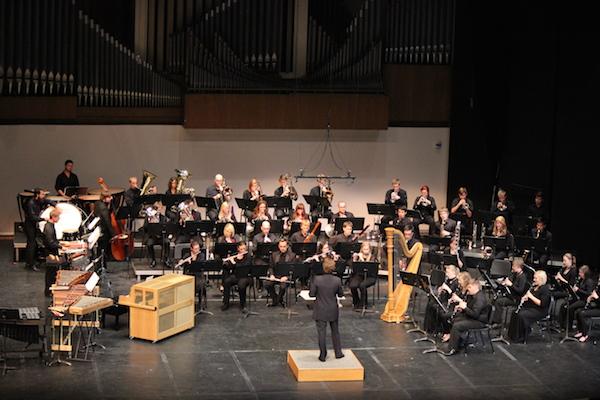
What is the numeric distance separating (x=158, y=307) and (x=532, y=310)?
5188mm

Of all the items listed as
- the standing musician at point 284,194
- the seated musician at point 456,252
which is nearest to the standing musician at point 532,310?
the seated musician at point 456,252

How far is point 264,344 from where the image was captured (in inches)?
582

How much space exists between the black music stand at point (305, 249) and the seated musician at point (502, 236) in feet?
10.5

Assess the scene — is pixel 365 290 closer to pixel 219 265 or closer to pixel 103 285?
pixel 219 265

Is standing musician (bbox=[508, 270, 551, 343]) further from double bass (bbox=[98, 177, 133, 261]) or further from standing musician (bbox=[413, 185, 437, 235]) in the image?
double bass (bbox=[98, 177, 133, 261])

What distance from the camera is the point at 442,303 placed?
50.7 feet

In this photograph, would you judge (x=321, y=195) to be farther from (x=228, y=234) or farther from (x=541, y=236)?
(x=541, y=236)

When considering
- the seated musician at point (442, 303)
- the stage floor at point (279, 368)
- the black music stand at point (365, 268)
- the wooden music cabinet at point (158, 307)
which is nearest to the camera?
the stage floor at point (279, 368)

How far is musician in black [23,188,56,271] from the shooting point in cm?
1830

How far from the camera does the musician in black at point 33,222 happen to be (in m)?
18.3

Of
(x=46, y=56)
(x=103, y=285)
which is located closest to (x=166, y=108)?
(x=46, y=56)

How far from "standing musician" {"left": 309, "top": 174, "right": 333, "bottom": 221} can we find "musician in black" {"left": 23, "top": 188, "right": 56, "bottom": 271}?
468cm

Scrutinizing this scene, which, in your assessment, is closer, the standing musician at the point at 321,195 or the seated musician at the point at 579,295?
the seated musician at the point at 579,295

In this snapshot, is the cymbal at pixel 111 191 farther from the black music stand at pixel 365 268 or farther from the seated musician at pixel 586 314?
the seated musician at pixel 586 314
